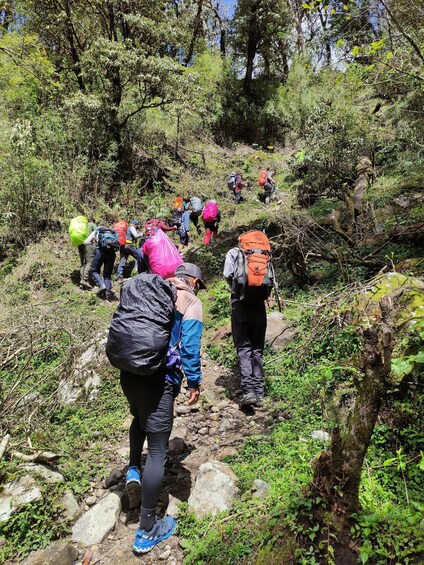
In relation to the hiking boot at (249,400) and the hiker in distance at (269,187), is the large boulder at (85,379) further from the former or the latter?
the hiker in distance at (269,187)

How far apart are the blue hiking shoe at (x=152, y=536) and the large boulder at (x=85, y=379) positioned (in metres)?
2.16

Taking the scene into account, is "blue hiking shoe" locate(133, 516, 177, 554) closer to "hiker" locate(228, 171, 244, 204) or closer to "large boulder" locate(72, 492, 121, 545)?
"large boulder" locate(72, 492, 121, 545)

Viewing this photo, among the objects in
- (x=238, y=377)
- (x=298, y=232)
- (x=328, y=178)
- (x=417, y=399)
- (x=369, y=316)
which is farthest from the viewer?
(x=328, y=178)

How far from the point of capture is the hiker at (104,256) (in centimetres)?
800

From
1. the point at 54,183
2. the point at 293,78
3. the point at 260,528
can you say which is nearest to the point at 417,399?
the point at 260,528

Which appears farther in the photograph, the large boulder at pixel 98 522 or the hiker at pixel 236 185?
the hiker at pixel 236 185

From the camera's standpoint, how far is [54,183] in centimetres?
1111

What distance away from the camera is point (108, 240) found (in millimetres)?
7957

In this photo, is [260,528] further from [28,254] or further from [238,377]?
[28,254]

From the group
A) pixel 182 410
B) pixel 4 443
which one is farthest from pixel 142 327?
pixel 182 410

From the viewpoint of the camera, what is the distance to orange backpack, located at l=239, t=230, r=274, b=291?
4.22m

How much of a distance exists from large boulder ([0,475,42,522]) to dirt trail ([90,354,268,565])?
0.64 meters

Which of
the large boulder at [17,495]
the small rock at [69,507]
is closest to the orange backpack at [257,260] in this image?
the small rock at [69,507]

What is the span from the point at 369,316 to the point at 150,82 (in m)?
12.2
